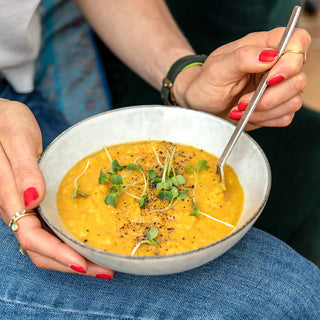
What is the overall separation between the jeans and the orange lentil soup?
7.5 inches

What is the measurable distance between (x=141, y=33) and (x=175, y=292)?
1.12 m

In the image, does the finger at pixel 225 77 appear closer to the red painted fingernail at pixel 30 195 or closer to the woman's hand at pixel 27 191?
the woman's hand at pixel 27 191

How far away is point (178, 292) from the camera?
1.12 m

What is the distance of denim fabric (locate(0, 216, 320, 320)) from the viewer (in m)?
1.09

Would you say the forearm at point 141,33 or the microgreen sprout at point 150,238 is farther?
the forearm at point 141,33

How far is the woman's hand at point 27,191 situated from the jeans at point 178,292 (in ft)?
0.34

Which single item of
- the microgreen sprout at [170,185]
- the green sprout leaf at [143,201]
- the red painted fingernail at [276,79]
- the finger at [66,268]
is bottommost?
the finger at [66,268]

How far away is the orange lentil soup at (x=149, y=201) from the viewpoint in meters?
1.01

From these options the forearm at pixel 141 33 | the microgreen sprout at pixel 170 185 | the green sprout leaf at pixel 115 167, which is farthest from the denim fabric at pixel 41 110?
the microgreen sprout at pixel 170 185

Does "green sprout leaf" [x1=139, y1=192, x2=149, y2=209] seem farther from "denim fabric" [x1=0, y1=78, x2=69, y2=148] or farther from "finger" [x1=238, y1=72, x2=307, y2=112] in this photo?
"denim fabric" [x1=0, y1=78, x2=69, y2=148]

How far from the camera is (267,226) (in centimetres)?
204

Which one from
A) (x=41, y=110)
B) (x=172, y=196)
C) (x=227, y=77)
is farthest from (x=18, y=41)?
(x=172, y=196)

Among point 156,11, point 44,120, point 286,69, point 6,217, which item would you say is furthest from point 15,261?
point 156,11

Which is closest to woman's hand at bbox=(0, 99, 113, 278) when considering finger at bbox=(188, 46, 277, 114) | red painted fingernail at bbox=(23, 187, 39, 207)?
red painted fingernail at bbox=(23, 187, 39, 207)
